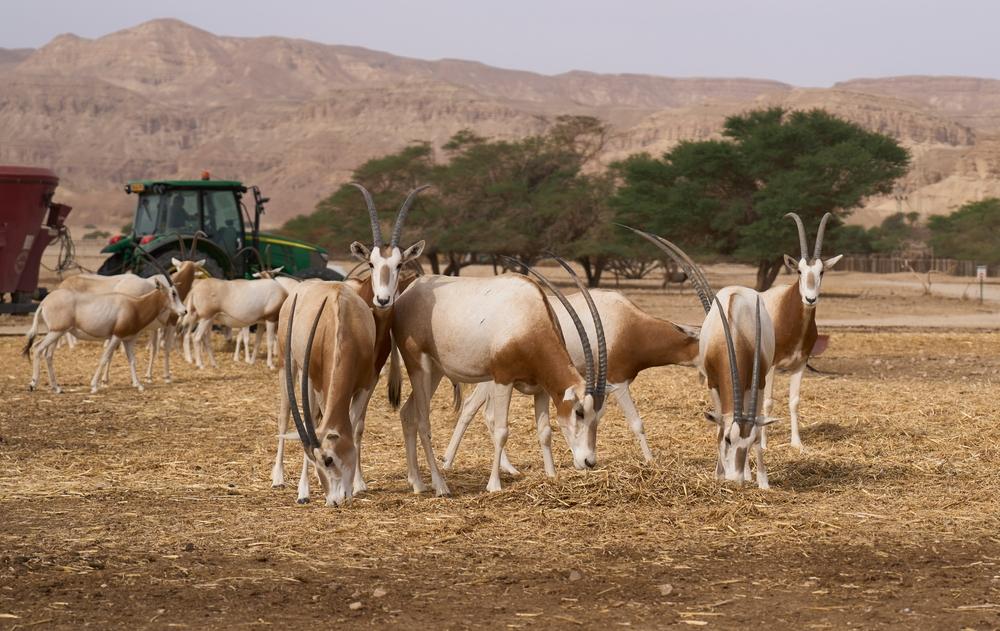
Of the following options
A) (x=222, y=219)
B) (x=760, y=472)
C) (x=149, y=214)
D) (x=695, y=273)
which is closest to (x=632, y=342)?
(x=695, y=273)

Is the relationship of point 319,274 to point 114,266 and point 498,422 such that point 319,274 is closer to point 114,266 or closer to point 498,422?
point 114,266

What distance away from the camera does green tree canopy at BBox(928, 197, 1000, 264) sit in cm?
6819

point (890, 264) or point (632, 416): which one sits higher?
point (632, 416)

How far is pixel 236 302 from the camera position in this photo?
1798 centimetres

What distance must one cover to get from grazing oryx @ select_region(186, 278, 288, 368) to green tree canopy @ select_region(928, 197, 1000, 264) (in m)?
56.3

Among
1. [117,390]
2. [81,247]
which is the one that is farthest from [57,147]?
[117,390]

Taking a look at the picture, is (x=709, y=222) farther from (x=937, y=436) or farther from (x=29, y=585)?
(x=29, y=585)

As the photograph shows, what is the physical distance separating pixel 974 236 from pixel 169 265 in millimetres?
62649

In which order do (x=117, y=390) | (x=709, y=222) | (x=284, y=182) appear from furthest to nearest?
(x=284, y=182), (x=709, y=222), (x=117, y=390)

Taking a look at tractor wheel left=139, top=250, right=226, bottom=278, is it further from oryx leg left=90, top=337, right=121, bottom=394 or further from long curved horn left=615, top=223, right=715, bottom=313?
long curved horn left=615, top=223, right=715, bottom=313

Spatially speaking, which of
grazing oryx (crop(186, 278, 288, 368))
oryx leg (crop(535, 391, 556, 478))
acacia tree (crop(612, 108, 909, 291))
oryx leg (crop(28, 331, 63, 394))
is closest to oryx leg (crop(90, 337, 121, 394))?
oryx leg (crop(28, 331, 63, 394))

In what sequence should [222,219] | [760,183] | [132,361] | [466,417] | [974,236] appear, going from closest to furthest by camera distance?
[466,417] → [132,361] → [222,219] → [760,183] → [974,236]

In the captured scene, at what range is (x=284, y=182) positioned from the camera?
169125mm

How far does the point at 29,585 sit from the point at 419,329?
11.7 feet
